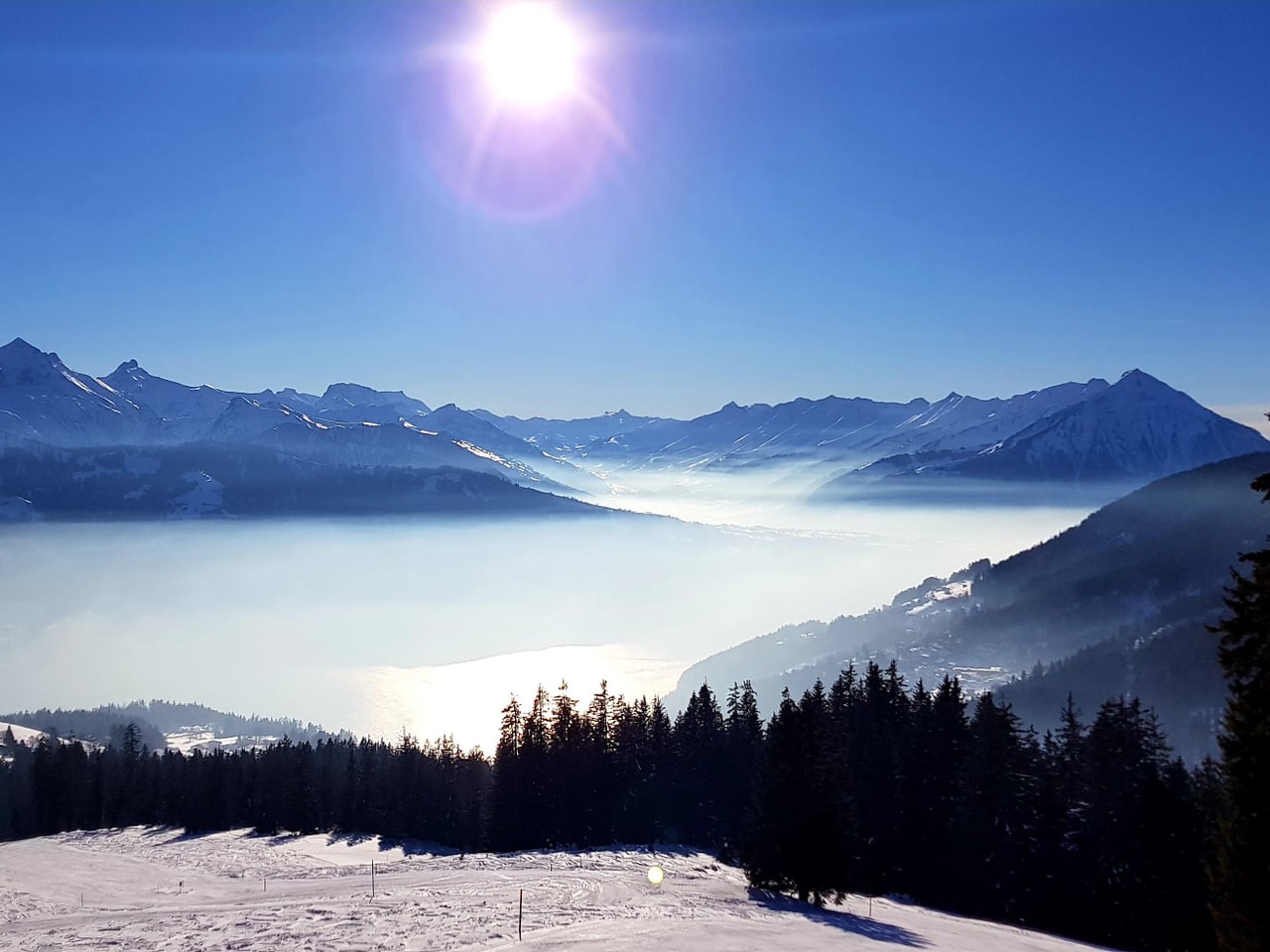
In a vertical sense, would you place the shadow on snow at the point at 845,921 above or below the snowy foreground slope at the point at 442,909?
below

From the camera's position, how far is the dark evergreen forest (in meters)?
42.9

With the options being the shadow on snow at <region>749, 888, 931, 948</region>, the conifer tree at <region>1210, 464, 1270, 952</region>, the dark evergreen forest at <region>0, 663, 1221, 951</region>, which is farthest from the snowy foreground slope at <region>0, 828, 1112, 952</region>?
the conifer tree at <region>1210, 464, 1270, 952</region>

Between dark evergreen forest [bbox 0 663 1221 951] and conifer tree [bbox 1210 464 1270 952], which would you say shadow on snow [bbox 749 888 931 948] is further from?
conifer tree [bbox 1210 464 1270 952]

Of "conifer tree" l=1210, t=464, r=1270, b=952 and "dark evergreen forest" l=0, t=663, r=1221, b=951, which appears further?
"dark evergreen forest" l=0, t=663, r=1221, b=951

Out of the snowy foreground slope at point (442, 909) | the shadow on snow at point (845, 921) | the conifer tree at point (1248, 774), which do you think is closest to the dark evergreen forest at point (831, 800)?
the shadow on snow at point (845, 921)

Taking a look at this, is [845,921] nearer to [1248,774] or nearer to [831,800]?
[831,800]

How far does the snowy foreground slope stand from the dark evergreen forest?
5.97 meters

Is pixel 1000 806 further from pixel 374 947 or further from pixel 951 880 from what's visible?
pixel 374 947

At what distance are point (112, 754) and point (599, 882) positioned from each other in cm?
10987

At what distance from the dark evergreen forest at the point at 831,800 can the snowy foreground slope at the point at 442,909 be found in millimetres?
5972

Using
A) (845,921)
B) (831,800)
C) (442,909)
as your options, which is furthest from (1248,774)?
(442,909)

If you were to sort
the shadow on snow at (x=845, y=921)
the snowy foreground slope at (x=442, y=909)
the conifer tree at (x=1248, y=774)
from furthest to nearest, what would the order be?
the shadow on snow at (x=845, y=921) < the snowy foreground slope at (x=442, y=909) < the conifer tree at (x=1248, y=774)

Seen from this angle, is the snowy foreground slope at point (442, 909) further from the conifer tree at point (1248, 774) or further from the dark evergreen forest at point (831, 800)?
the conifer tree at point (1248, 774)

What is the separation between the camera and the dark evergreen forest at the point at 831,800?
42938 mm
